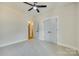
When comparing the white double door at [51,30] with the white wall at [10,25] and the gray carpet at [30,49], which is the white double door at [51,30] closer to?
the gray carpet at [30,49]

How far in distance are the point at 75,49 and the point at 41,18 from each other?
1.00 metres

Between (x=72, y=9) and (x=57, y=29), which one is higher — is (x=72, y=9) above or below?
above

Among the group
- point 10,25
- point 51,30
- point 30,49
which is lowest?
point 30,49

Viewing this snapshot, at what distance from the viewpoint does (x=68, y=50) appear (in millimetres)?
2531

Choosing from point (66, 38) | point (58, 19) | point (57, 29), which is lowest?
point (66, 38)

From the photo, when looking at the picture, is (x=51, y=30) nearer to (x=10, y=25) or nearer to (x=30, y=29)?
(x=30, y=29)

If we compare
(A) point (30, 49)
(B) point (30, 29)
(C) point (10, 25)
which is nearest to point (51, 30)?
(B) point (30, 29)

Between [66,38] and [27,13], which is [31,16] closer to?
[27,13]

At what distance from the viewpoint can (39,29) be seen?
107 inches

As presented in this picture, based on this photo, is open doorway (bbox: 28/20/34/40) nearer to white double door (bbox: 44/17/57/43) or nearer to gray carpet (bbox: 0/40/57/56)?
gray carpet (bbox: 0/40/57/56)

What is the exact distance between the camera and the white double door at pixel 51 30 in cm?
260

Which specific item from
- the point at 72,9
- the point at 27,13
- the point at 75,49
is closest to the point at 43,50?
the point at 75,49

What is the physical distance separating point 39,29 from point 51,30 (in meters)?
0.28

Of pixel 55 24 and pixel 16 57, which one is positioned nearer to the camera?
pixel 16 57
